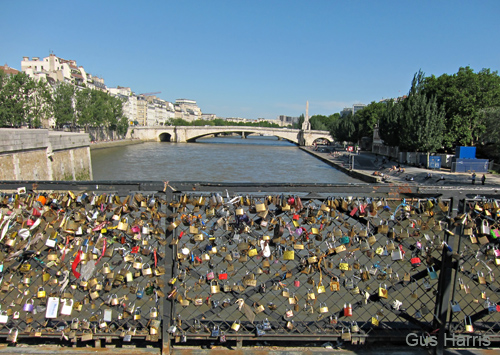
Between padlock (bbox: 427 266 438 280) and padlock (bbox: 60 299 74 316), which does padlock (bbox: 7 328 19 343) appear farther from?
padlock (bbox: 427 266 438 280)

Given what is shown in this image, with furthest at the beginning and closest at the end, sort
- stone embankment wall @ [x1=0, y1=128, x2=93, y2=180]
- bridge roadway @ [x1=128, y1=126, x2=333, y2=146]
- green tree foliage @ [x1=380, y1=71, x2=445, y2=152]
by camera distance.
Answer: bridge roadway @ [x1=128, y1=126, x2=333, y2=146] < green tree foliage @ [x1=380, y1=71, x2=445, y2=152] < stone embankment wall @ [x1=0, y1=128, x2=93, y2=180]

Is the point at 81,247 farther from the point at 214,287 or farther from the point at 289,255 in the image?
the point at 289,255

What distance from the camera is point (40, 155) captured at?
56.3 ft

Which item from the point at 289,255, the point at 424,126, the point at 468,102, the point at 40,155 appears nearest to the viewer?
the point at 289,255

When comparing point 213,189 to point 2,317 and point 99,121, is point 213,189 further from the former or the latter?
point 99,121

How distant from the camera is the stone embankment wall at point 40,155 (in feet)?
45.6

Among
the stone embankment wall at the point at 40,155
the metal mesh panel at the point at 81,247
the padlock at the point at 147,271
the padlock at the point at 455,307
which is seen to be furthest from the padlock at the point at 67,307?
the stone embankment wall at the point at 40,155

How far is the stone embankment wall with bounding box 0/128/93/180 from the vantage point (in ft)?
45.6

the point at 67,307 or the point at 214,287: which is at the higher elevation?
the point at 214,287

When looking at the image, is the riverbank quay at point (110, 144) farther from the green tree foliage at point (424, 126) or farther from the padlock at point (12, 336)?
the padlock at point (12, 336)

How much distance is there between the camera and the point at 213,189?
2.55 metres

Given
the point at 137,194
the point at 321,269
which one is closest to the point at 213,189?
the point at 137,194

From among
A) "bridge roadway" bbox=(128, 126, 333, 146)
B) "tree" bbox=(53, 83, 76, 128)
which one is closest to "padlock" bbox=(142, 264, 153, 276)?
"tree" bbox=(53, 83, 76, 128)

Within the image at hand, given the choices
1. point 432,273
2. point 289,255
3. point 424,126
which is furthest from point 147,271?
point 424,126
